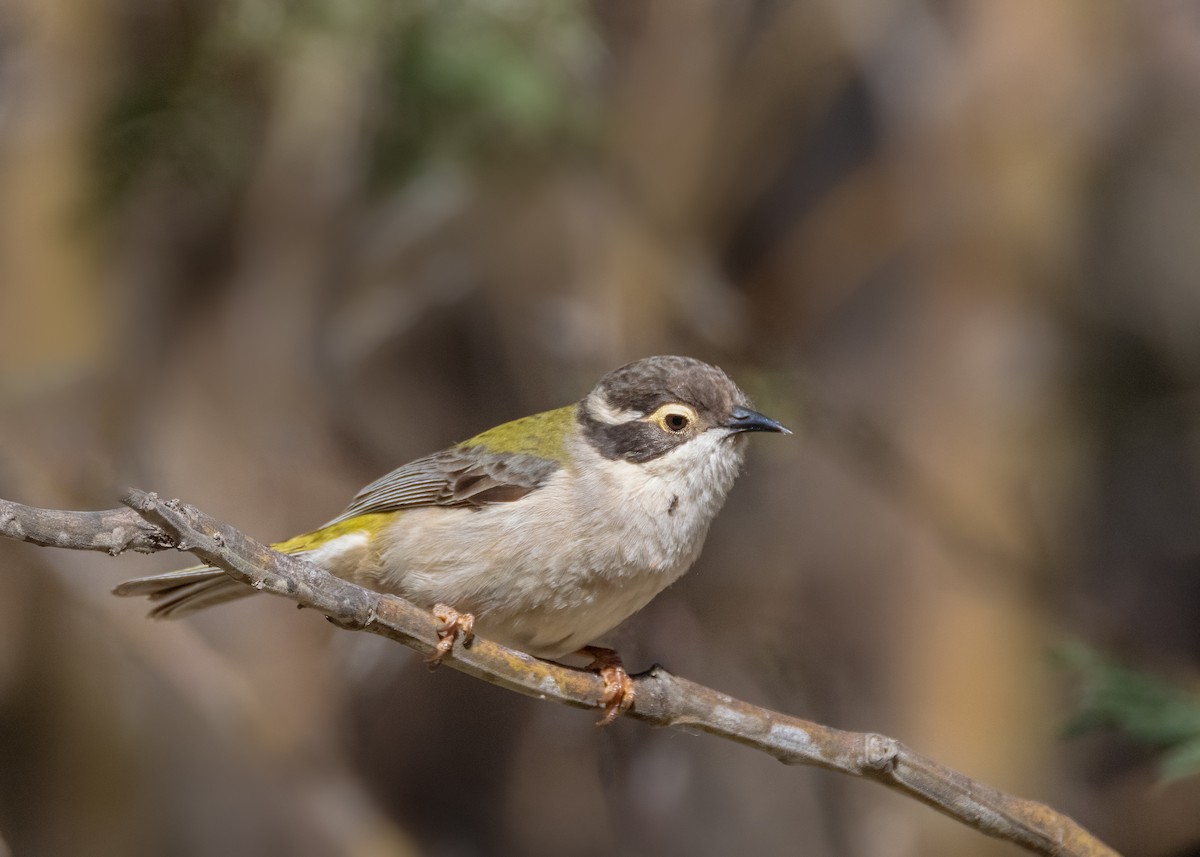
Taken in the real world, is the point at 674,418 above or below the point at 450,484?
above

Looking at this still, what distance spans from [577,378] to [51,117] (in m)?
2.97

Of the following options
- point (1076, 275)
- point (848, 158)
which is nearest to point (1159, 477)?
point (1076, 275)

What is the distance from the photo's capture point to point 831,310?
8781mm

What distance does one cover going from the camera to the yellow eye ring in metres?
3.97

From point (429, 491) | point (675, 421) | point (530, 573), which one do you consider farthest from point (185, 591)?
point (675, 421)

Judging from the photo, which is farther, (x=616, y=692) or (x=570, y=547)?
(x=570, y=547)

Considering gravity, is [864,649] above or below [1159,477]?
below

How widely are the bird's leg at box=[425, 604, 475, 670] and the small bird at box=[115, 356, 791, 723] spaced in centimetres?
4

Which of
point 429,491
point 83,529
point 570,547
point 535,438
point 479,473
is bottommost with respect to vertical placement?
point 83,529

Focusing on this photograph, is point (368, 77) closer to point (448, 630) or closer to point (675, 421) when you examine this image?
point (675, 421)

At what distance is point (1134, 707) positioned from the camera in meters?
4.02

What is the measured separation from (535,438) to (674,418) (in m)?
0.54

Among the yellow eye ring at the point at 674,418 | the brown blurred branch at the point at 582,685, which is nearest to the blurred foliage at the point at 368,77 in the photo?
the yellow eye ring at the point at 674,418

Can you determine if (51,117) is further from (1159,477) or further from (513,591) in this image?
(1159,477)
